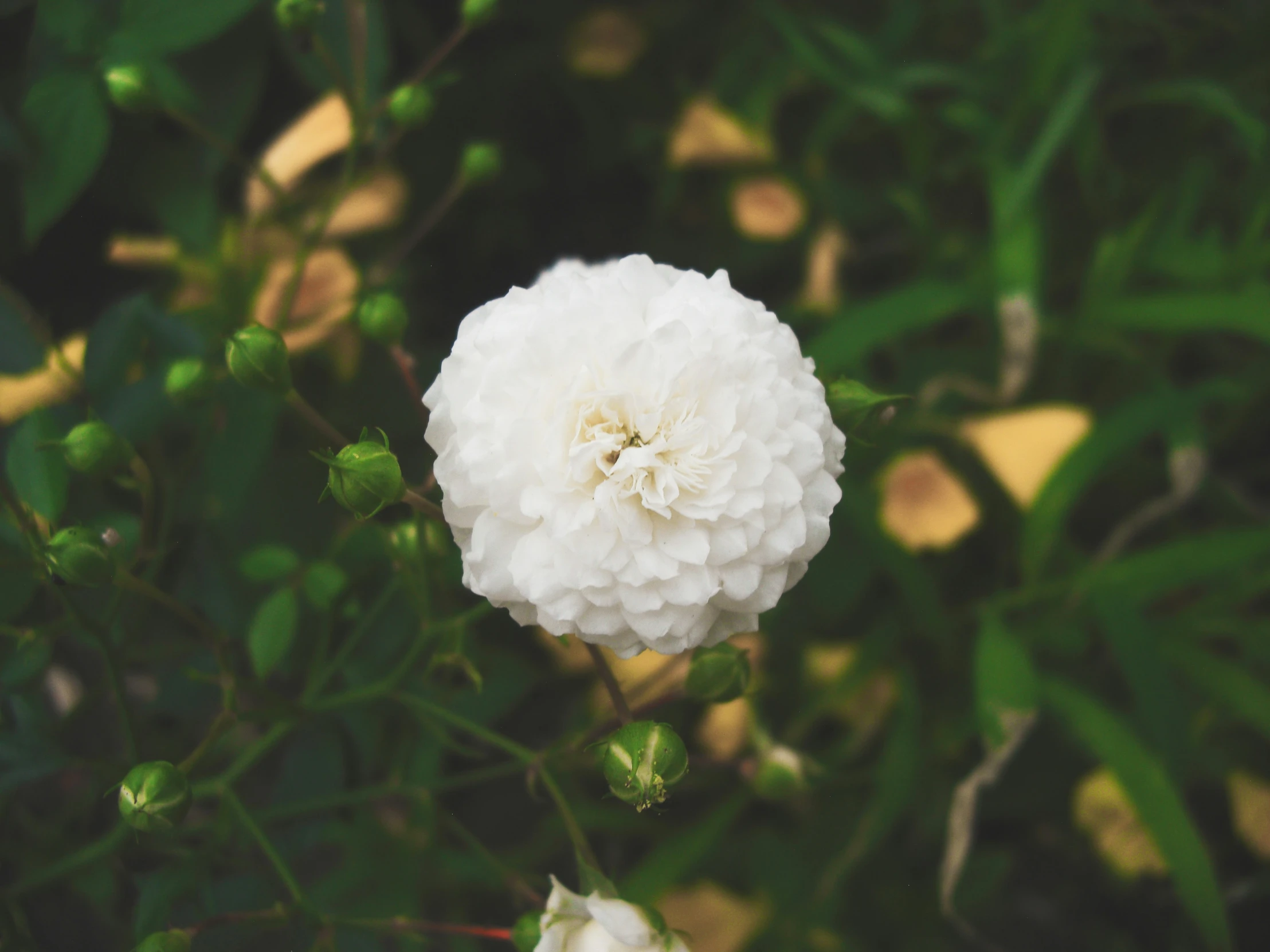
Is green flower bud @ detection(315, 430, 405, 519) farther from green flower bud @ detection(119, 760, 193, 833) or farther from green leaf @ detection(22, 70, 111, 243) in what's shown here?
green leaf @ detection(22, 70, 111, 243)

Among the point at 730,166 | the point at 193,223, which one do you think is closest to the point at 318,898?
the point at 193,223

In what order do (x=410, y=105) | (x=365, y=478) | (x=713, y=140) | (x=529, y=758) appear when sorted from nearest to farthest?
(x=365, y=478) < (x=529, y=758) < (x=410, y=105) < (x=713, y=140)

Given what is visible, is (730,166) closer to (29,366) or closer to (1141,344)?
(1141,344)

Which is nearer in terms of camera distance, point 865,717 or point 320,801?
point 320,801

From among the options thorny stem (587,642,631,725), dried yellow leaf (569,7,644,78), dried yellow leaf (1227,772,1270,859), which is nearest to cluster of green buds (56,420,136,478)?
thorny stem (587,642,631,725)

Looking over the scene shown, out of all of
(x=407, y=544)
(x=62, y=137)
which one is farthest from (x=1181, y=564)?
(x=62, y=137)

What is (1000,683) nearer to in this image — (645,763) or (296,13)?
(645,763)

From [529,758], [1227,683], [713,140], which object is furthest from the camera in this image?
[713,140]
